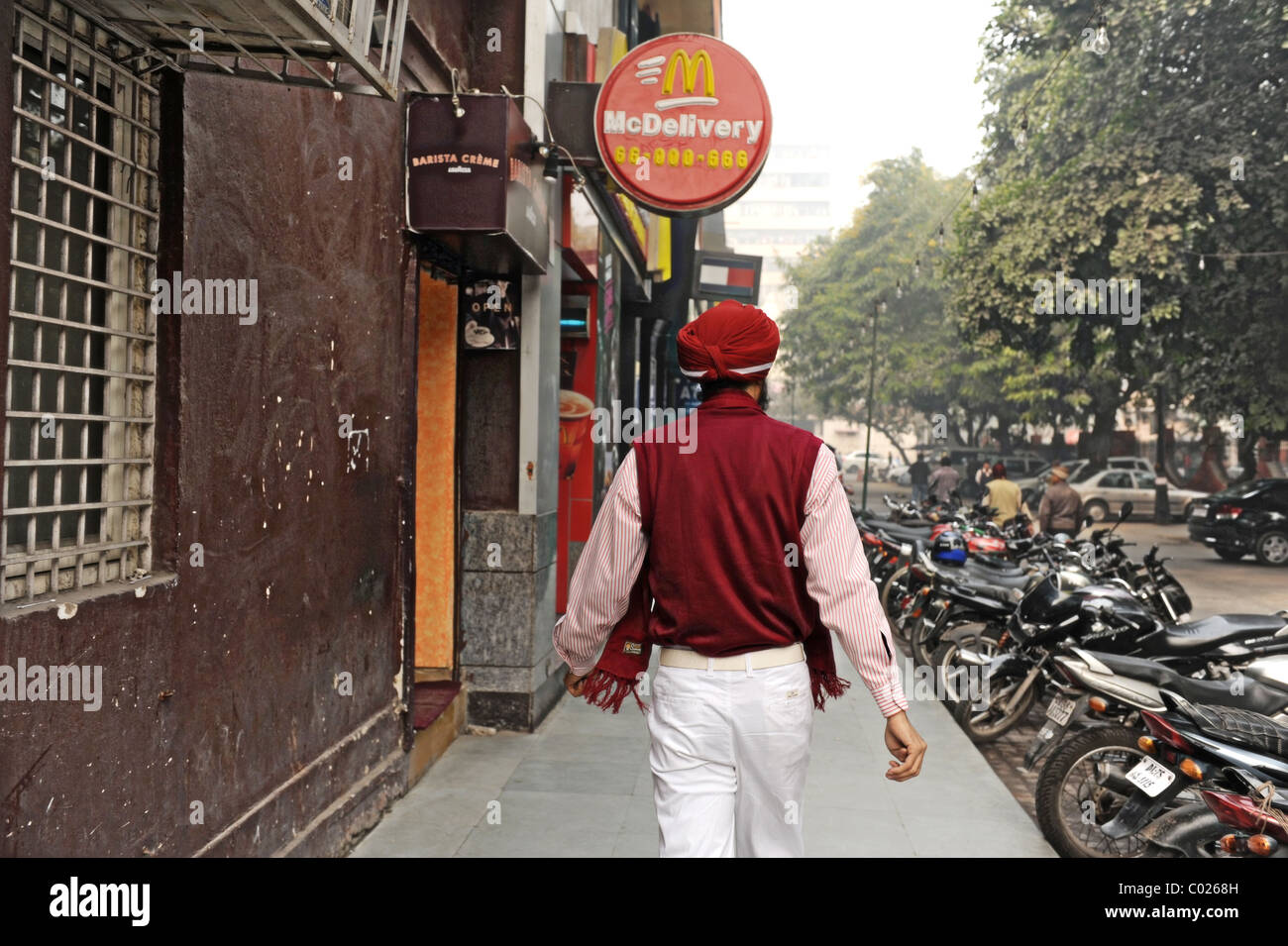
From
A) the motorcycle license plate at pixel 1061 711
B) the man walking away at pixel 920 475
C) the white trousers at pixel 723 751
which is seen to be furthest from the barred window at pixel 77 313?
the man walking away at pixel 920 475

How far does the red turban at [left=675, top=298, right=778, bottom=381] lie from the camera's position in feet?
10.2

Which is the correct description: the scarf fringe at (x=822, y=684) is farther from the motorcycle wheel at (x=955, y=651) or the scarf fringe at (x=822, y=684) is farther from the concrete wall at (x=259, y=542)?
the motorcycle wheel at (x=955, y=651)

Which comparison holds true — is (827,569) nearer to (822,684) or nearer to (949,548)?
(822,684)

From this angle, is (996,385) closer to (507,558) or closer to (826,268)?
(826,268)

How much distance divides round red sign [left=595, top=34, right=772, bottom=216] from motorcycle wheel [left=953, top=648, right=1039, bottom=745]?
3472 mm

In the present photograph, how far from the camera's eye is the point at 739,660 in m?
3.01

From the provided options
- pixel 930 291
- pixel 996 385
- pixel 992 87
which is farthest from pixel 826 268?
pixel 992 87

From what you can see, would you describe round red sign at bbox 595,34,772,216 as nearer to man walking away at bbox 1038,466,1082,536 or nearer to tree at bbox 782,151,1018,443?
man walking away at bbox 1038,466,1082,536

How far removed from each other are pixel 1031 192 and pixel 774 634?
19.3m

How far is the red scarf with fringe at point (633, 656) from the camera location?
3.23 meters

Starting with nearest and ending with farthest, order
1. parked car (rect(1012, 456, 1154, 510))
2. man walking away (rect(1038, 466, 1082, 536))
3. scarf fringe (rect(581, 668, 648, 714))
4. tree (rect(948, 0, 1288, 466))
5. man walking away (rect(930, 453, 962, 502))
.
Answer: scarf fringe (rect(581, 668, 648, 714)), man walking away (rect(1038, 466, 1082, 536)), tree (rect(948, 0, 1288, 466)), man walking away (rect(930, 453, 962, 502)), parked car (rect(1012, 456, 1154, 510))

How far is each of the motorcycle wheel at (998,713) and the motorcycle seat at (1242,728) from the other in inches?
116

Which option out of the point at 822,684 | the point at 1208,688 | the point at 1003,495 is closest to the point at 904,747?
the point at 822,684

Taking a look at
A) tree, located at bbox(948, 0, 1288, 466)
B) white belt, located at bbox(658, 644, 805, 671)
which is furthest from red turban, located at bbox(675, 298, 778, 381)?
tree, located at bbox(948, 0, 1288, 466)
